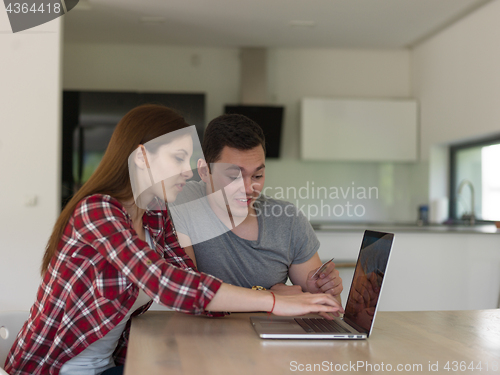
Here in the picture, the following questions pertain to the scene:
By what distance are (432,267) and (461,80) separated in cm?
154

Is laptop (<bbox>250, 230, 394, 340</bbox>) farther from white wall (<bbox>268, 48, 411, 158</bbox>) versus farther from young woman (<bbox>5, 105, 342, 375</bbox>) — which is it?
white wall (<bbox>268, 48, 411, 158</bbox>)

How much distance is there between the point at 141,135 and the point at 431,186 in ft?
11.5

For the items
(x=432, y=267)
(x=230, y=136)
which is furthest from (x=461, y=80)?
(x=230, y=136)

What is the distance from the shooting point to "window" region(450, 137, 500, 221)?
11.8ft

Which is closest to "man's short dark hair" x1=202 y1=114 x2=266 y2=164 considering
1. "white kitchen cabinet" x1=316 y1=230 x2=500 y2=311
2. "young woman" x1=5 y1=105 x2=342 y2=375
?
"young woman" x1=5 y1=105 x2=342 y2=375

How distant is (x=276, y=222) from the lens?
1.60 meters

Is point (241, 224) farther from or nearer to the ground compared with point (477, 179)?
nearer to the ground

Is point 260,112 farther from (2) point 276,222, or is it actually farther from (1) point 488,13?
(2) point 276,222

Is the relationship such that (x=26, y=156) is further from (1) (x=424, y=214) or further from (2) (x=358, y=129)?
(1) (x=424, y=214)

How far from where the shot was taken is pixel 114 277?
3.55 ft

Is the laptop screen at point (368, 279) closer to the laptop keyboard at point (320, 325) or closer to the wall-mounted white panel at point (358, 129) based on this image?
the laptop keyboard at point (320, 325)

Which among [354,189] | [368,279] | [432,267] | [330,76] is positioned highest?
[330,76]

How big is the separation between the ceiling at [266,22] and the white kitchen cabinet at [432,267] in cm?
168

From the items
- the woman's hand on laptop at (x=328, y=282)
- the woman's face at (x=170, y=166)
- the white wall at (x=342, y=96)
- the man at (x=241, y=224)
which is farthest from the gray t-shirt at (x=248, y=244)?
the white wall at (x=342, y=96)
